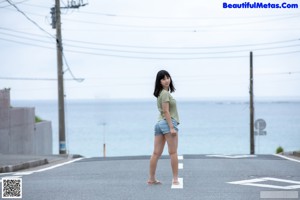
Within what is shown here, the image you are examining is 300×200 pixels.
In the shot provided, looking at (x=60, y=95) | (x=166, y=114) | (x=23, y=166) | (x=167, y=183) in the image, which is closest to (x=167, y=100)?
(x=166, y=114)

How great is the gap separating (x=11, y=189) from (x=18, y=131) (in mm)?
19409

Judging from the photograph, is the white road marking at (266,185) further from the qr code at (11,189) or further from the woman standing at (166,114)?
the qr code at (11,189)

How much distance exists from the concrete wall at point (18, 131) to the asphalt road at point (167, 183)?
41.2 feet

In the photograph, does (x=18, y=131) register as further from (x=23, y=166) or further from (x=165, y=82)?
(x=165, y=82)

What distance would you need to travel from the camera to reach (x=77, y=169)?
52.3 ft

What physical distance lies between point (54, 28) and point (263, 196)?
80.7ft

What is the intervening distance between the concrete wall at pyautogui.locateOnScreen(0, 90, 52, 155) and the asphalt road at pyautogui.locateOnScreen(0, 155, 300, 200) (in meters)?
12.6

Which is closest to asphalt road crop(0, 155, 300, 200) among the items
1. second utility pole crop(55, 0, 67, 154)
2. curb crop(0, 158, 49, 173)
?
curb crop(0, 158, 49, 173)

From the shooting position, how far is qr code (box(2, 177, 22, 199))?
10625 millimetres

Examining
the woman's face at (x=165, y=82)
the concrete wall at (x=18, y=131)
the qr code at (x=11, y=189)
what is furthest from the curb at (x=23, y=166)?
the woman's face at (x=165, y=82)

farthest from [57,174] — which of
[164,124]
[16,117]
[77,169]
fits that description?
[16,117]

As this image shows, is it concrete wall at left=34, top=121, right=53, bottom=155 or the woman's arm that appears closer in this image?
the woman's arm

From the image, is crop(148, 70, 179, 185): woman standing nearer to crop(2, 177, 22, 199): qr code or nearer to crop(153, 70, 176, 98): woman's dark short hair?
crop(153, 70, 176, 98): woman's dark short hair

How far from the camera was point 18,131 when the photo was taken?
1194 inches
